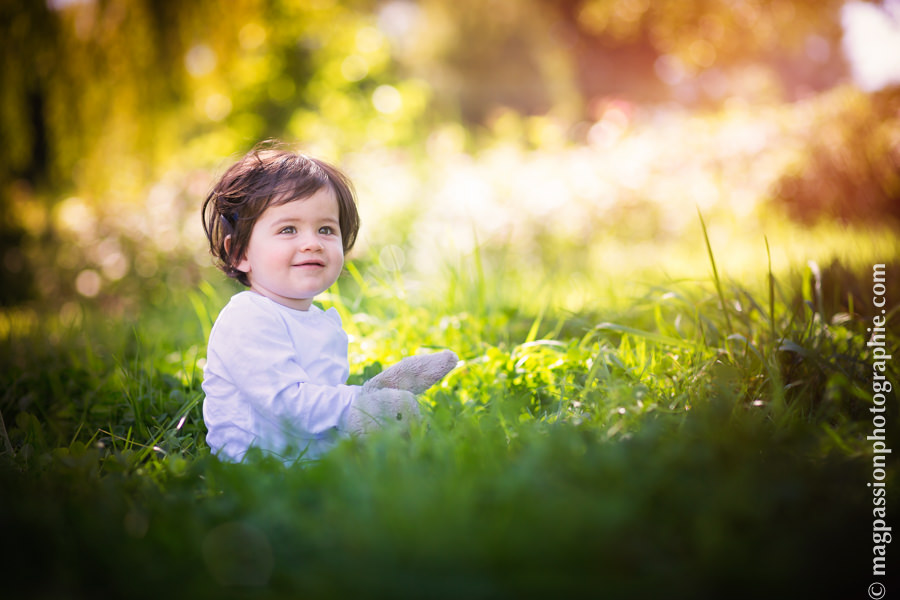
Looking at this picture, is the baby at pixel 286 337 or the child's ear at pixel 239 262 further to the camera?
the child's ear at pixel 239 262

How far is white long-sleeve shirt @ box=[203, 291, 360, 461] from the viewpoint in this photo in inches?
74.7

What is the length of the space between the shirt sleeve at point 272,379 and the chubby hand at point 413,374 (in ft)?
0.37

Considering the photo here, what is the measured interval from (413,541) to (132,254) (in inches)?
205

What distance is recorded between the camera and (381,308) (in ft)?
11.7

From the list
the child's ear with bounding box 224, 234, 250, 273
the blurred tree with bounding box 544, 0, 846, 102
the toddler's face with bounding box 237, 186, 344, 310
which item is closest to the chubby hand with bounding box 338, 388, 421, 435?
the toddler's face with bounding box 237, 186, 344, 310

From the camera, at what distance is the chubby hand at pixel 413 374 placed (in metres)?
2.02

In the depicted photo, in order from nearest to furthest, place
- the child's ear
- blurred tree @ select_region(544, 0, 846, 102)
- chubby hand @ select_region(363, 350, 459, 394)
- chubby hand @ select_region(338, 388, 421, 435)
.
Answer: chubby hand @ select_region(338, 388, 421, 435)
chubby hand @ select_region(363, 350, 459, 394)
the child's ear
blurred tree @ select_region(544, 0, 846, 102)

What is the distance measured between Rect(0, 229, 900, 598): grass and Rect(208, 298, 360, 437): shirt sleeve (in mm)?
170

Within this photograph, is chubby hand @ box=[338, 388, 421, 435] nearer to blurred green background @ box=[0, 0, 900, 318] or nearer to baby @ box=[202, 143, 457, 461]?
baby @ box=[202, 143, 457, 461]

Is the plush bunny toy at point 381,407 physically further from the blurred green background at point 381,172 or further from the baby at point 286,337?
the blurred green background at point 381,172

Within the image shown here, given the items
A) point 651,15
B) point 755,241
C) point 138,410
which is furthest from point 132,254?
point 651,15

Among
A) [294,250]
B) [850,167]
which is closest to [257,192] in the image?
[294,250]

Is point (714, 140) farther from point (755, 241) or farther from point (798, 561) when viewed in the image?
point (798, 561)

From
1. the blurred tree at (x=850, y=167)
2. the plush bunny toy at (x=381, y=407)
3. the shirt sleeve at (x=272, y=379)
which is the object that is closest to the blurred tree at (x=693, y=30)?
the blurred tree at (x=850, y=167)
